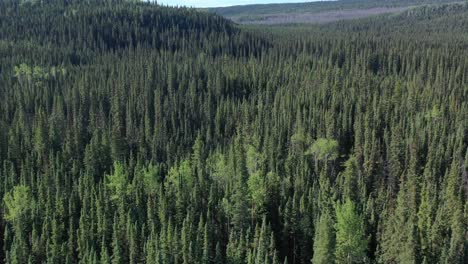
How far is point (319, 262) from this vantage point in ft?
249

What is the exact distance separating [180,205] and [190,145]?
50.2 meters

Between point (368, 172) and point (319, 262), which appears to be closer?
point (319, 262)

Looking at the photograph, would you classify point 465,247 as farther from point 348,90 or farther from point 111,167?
point 348,90

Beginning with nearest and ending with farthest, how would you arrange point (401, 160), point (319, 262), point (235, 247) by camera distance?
point (319, 262), point (235, 247), point (401, 160)

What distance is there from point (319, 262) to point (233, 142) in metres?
66.1

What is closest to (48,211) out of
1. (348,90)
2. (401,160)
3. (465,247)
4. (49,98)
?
(465,247)

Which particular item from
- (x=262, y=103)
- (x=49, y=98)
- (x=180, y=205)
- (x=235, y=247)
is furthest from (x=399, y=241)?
(x=49, y=98)

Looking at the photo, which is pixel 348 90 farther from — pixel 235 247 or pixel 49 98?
pixel 235 247

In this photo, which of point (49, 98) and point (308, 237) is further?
point (49, 98)

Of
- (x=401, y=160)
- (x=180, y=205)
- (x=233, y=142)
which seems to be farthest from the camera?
(x=233, y=142)

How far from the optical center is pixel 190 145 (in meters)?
143

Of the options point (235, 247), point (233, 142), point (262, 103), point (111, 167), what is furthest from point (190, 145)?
point (235, 247)

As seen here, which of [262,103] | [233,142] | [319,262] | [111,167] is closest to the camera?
[319,262]

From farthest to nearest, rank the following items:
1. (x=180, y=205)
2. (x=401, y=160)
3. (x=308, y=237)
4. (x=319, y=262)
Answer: (x=401, y=160), (x=180, y=205), (x=308, y=237), (x=319, y=262)
